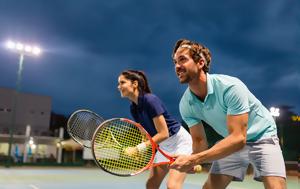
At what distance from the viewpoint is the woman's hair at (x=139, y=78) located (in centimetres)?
447

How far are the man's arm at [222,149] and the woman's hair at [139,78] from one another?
176 cm

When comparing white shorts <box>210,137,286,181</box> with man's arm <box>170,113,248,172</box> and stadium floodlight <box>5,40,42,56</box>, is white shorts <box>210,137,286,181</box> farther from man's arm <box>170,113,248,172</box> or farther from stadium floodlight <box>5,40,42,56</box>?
stadium floodlight <box>5,40,42,56</box>

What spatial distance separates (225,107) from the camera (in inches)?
124

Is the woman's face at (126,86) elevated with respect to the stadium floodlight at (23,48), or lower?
lower

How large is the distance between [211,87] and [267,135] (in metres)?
0.71

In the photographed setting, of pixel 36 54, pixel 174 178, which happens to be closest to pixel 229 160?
pixel 174 178

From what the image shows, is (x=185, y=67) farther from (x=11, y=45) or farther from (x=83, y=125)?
(x=11, y=45)

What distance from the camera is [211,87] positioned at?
314 cm

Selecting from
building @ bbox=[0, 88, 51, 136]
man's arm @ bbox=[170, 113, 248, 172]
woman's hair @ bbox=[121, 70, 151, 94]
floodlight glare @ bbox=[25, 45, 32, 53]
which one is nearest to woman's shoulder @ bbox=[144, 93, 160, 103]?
woman's hair @ bbox=[121, 70, 151, 94]

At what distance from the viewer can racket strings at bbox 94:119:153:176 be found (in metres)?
3.63

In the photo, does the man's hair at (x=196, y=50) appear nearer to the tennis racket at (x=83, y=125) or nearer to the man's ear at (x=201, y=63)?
the man's ear at (x=201, y=63)

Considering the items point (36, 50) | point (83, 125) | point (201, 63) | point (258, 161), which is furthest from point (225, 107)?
point (36, 50)

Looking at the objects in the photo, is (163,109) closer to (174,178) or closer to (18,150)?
(174,178)

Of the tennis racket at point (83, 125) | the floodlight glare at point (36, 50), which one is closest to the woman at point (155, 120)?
the tennis racket at point (83, 125)
